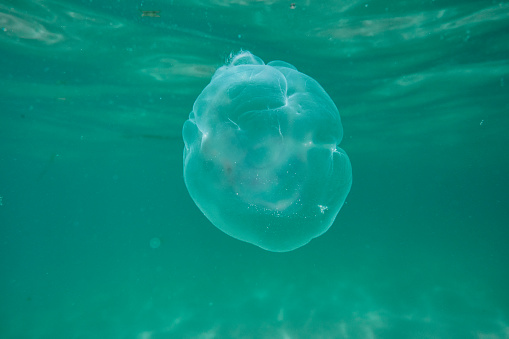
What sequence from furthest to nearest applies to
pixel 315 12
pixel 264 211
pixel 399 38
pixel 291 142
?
pixel 399 38 → pixel 315 12 → pixel 264 211 → pixel 291 142

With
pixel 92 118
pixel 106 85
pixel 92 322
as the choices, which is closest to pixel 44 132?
pixel 92 118

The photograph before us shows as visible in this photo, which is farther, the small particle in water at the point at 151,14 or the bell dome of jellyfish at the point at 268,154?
the small particle in water at the point at 151,14

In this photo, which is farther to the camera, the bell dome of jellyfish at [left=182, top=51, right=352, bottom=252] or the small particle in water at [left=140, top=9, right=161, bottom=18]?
the small particle in water at [left=140, top=9, right=161, bottom=18]

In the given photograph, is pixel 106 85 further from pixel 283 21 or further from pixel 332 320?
pixel 332 320

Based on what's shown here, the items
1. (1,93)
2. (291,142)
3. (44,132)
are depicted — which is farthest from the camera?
(44,132)

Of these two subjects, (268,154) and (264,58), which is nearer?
(268,154)

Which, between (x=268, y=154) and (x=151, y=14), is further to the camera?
(x=151, y=14)

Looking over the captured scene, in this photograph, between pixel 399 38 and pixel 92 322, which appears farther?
pixel 92 322

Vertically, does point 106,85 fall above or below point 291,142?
below
